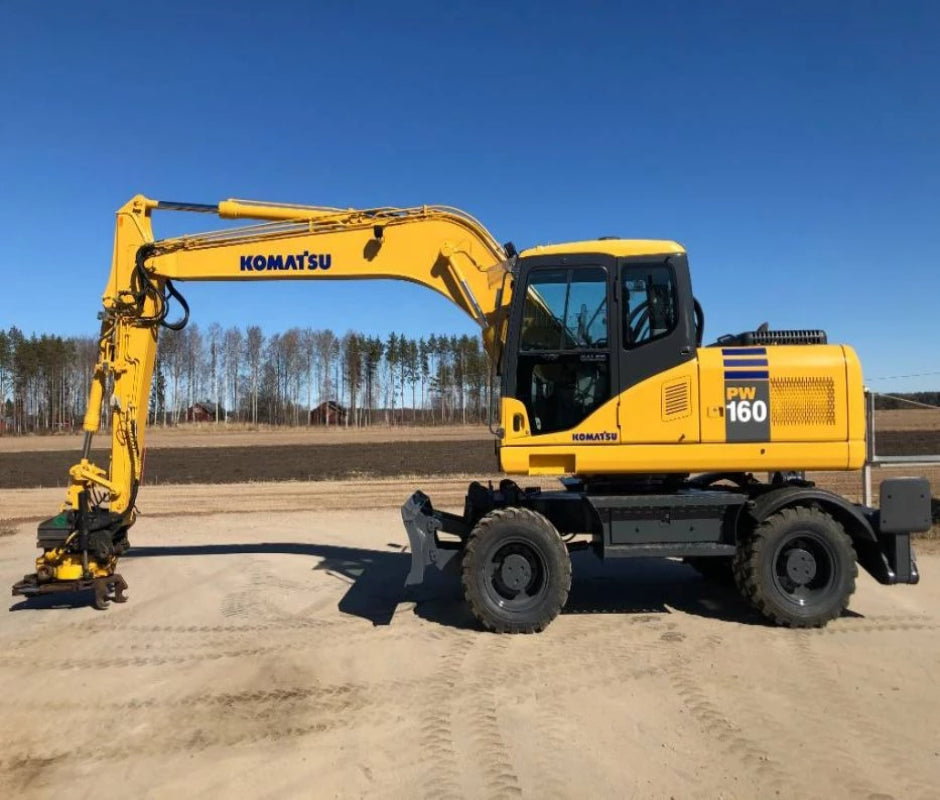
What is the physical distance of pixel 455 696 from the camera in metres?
5.22

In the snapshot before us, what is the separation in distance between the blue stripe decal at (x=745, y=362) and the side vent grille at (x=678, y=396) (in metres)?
0.46

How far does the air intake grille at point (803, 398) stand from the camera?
6805 millimetres

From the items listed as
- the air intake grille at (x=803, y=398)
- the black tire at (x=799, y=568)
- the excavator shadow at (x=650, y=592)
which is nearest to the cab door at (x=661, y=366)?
the air intake grille at (x=803, y=398)

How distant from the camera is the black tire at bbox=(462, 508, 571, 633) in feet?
21.9

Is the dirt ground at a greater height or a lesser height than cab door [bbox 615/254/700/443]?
lesser

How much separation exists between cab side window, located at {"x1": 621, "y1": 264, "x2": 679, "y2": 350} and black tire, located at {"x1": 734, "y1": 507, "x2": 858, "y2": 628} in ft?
7.27

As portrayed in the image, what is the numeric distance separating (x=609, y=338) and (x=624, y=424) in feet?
2.86

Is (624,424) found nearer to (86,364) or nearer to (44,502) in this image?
(44,502)

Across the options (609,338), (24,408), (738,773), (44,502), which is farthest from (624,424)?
(24,408)

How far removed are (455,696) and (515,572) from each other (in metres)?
1.79

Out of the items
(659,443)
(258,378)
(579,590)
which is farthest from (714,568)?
(258,378)

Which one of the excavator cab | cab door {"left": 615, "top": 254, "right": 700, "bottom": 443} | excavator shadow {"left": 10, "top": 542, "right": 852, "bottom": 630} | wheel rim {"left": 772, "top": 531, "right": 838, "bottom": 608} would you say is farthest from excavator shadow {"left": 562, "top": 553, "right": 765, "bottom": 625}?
cab door {"left": 615, "top": 254, "right": 700, "bottom": 443}

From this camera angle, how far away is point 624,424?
6832 millimetres

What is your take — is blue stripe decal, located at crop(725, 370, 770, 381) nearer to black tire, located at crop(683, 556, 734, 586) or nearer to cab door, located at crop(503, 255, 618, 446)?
cab door, located at crop(503, 255, 618, 446)
